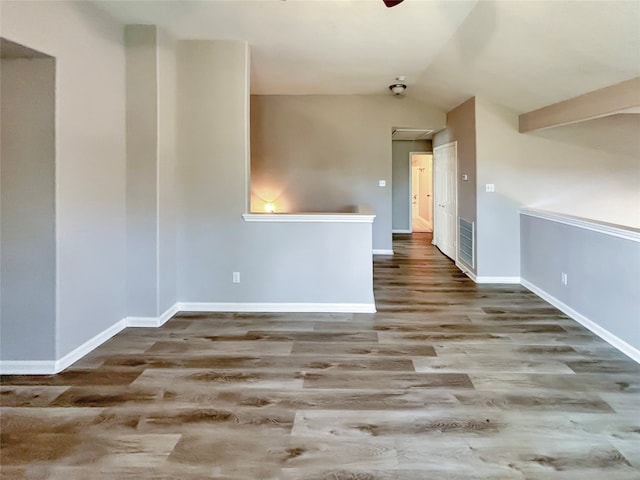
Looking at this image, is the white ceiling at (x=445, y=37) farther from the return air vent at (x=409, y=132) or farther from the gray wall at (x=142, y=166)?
the return air vent at (x=409, y=132)

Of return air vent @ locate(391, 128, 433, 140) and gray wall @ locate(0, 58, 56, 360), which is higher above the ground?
return air vent @ locate(391, 128, 433, 140)

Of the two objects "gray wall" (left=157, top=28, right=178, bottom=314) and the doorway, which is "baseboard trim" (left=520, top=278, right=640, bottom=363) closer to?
"gray wall" (left=157, top=28, right=178, bottom=314)

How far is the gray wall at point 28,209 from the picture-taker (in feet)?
8.97

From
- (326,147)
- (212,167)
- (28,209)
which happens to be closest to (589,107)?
(212,167)

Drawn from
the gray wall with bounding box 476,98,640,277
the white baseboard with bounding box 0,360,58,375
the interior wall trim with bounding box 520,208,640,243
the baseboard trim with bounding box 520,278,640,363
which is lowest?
the white baseboard with bounding box 0,360,58,375

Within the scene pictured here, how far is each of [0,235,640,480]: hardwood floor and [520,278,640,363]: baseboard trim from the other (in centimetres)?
10

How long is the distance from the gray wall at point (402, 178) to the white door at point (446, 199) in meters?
1.96

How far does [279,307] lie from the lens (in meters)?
4.25

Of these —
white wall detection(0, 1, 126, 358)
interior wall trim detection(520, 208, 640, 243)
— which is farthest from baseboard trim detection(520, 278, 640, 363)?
white wall detection(0, 1, 126, 358)

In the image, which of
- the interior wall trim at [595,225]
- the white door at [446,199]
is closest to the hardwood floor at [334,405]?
the interior wall trim at [595,225]

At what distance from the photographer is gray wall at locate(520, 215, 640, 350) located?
313 centimetres

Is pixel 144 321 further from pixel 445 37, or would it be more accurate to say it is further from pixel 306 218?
pixel 445 37

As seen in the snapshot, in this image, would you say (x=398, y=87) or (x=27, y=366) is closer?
(x=27, y=366)

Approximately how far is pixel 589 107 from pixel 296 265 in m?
3.16
